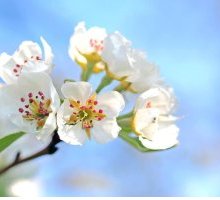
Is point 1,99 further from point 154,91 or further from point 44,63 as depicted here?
point 154,91

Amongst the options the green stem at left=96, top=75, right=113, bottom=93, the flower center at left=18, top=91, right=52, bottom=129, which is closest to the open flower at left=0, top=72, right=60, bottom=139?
the flower center at left=18, top=91, right=52, bottom=129

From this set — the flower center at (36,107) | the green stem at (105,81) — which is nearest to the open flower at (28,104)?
the flower center at (36,107)

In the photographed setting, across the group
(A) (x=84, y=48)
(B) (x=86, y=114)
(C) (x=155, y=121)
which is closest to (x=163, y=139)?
(C) (x=155, y=121)

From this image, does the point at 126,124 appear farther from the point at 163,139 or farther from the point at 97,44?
the point at 97,44

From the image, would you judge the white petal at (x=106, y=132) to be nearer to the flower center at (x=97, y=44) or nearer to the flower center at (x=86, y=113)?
the flower center at (x=86, y=113)

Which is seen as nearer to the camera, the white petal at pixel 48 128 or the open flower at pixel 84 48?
the white petal at pixel 48 128

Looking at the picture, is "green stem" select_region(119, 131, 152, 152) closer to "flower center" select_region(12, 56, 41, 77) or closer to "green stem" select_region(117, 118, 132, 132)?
"green stem" select_region(117, 118, 132, 132)
